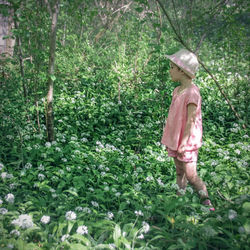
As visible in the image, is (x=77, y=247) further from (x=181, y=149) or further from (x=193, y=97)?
(x=193, y=97)

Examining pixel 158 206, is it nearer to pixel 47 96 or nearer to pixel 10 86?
pixel 47 96

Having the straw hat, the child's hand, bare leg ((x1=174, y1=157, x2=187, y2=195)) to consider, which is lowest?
bare leg ((x1=174, y1=157, x2=187, y2=195))

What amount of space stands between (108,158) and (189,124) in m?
1.42

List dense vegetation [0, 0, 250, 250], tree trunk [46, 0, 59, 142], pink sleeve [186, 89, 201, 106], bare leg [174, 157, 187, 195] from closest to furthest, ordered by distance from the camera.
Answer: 1. dense vegetation [0, 0, 250, 250]
2. pink sleeve [186, 89, 201, 106]
3. bare leg [174, 157, 187, 195]
4. tree trunk [46, 0, 59, 142]

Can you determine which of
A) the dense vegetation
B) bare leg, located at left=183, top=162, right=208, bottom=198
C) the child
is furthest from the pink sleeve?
the dense vegetation

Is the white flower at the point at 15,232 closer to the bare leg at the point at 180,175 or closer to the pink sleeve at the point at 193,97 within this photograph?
the bare leg at the point at 180,175

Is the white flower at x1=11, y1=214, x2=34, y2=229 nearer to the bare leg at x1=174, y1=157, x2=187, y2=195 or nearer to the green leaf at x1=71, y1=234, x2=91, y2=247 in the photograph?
the green leaf at x1=71, y1=234, x2=91, y2=247

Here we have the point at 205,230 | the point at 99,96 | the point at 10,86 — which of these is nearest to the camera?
the point at 205,230

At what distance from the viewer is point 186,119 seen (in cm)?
296

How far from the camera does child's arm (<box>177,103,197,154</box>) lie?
2895 mm

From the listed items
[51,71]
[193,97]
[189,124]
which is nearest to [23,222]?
[189,124]

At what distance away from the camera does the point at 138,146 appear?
441 centimetres

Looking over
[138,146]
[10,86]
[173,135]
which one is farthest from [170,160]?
[10,86]

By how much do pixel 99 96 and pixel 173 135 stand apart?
2.96m
